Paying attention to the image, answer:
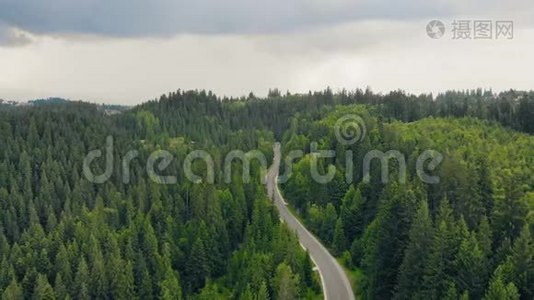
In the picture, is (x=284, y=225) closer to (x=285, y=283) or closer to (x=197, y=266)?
(x=197, y=266)

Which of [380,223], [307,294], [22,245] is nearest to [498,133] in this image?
[380,223]

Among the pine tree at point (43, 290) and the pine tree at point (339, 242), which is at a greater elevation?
the pine tree at point (339, 242)

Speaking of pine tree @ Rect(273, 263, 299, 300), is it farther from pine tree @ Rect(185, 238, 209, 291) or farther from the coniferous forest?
pine tree @ Rect(185, 238, 209, 291)

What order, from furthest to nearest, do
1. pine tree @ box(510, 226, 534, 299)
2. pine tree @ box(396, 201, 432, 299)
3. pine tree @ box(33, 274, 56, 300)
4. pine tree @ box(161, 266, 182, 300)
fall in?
1. pine tree @ box(33, 274, 56, 300)
2. pine tree @ box(161, 266, 182, 300)
3. pine tree @ box(396, 201, 432, 299)
4. pine tree @ box(510, 226, 534, 299)

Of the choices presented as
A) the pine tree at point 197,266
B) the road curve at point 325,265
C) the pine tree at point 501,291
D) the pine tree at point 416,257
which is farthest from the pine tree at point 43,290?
the pine tree at point 501,291

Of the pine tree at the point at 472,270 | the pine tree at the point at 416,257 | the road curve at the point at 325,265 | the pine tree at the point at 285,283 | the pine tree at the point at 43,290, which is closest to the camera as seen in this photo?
the pine tree at the point at 472,270

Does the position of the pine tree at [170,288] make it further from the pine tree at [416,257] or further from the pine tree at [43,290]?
the pine tree at [416,257]

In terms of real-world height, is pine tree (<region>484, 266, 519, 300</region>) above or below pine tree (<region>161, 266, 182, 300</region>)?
above

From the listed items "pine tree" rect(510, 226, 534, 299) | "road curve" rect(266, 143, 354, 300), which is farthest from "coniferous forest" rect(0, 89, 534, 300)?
"road curve" rect(266, 143, 354, 300)
